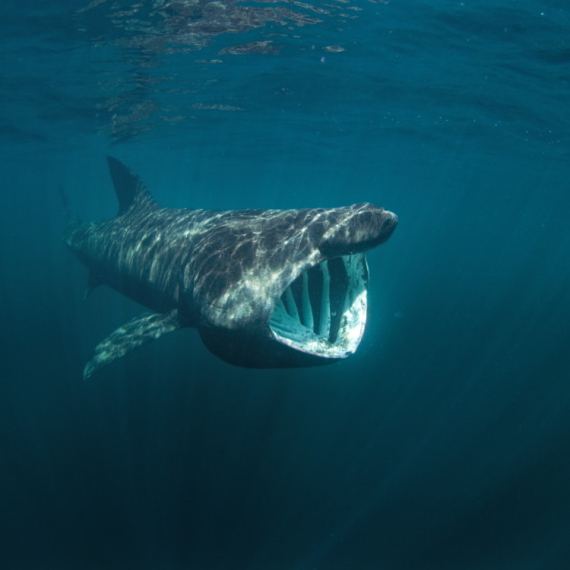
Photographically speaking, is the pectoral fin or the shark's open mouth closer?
the shark's open mouth

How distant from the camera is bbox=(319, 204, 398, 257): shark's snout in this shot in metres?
4.61

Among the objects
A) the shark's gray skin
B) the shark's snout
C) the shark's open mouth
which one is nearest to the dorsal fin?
the shark's gray skin

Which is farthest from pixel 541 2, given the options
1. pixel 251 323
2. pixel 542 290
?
pixel 542 290

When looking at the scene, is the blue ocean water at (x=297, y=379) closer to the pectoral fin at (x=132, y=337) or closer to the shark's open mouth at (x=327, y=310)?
the pectoral fin at (x=132, y=337)

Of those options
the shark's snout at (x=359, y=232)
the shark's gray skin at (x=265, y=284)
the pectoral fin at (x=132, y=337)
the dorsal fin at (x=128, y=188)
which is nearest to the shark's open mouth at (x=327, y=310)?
the shark's gray skin at (x=265, y=284)

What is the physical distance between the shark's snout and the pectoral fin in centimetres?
330

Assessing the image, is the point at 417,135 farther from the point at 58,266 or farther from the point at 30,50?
the point at 58,266

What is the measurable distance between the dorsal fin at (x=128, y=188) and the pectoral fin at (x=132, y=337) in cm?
490

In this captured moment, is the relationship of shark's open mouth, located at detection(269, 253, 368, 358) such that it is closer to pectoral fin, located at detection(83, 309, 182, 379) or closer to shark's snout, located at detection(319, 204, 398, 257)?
shark's snout, located at detection(319, 204, 398, 257)

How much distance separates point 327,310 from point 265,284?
1.20 meters

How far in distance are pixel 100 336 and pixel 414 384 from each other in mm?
11769

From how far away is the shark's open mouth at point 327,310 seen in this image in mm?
4698

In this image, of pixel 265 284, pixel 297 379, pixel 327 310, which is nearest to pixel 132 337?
pixel 265 284

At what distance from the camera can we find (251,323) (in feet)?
15.4
